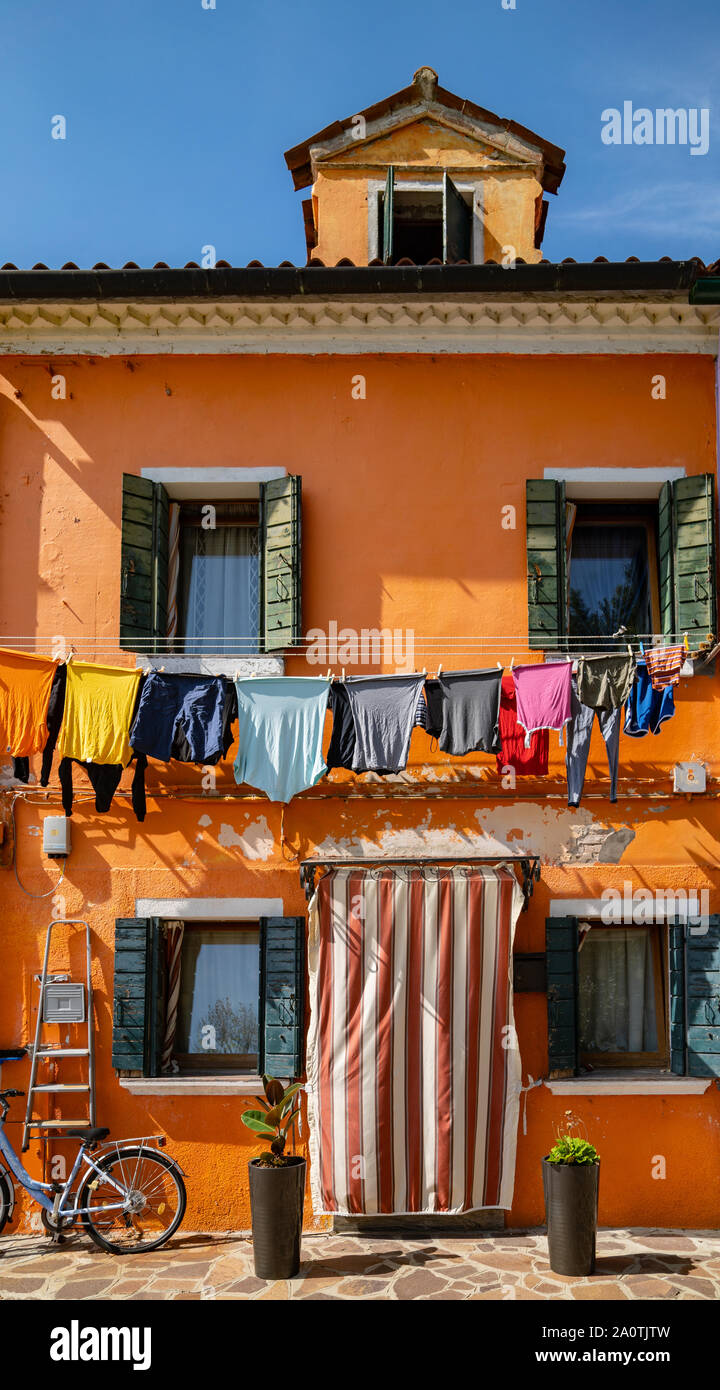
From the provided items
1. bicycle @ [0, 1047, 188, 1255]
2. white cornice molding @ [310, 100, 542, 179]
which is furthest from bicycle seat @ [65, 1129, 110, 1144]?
white cornice molding @ [310, 100, 542, 179]

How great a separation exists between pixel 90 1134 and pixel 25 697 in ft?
10.1

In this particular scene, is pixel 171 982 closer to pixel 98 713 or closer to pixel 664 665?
pixel 98 713

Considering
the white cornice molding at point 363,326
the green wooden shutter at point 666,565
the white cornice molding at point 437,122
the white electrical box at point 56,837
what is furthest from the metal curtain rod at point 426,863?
the white cornice molding at point 437,122

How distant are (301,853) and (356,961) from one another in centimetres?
94

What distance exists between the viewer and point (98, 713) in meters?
7.84

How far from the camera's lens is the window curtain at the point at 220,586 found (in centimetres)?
912

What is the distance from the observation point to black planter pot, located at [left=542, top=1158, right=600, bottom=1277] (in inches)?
282

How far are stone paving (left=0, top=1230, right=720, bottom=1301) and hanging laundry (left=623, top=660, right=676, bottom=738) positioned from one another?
A: 3.56 metres

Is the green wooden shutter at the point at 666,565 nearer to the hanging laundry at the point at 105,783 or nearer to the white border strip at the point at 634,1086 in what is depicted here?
the white border strip at the point at 634,1086

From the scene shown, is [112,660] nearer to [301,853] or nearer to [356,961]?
[301,853]

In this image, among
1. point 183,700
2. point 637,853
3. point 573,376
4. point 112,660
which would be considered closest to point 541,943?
point 637,853

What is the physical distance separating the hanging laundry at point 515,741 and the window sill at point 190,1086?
3.06m

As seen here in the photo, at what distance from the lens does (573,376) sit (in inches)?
358

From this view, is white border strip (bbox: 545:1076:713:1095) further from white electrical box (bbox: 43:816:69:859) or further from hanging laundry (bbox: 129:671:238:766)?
white electrical box (bbox: 43:816:69:859)
